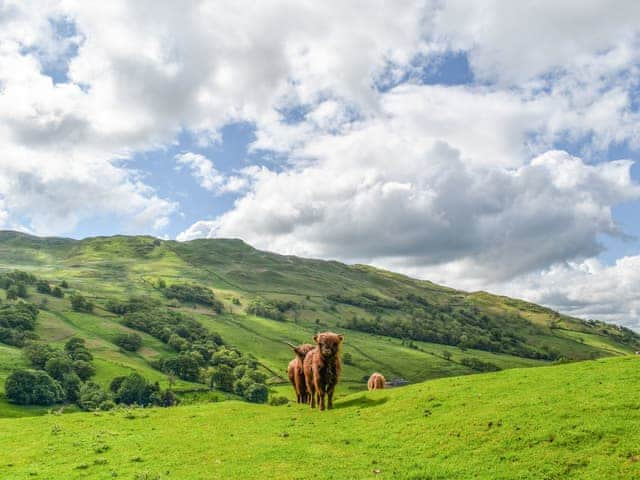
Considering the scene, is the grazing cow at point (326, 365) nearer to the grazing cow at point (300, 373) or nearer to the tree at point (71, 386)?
the grazing cow at point (300, 373)

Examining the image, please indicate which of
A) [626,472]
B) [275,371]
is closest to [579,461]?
[626,472]

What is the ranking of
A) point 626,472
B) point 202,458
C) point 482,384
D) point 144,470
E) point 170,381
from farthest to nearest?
point 170,381 → point 482,384 → point 202,458 → point 144,470 → point 626,472

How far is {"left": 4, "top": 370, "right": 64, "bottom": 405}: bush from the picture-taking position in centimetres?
11319

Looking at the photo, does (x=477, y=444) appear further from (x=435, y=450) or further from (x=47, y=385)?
(x=47, y=385)

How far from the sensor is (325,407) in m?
31.6

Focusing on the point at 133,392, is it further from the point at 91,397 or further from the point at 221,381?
the point at 221,381

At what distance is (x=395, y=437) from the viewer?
22969mm

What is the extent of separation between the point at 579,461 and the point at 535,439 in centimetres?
222

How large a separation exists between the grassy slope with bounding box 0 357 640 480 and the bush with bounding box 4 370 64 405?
99960 mm

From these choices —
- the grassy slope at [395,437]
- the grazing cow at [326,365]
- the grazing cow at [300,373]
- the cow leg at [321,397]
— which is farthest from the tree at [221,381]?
the cow leg at [321,397]

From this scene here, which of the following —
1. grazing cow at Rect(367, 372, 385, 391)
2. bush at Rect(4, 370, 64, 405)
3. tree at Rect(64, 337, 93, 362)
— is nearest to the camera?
grazing cow at Rect(367, 372, 385, 391)

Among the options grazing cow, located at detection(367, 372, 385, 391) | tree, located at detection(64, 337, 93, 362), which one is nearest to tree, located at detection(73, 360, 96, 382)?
tree, located at detection(64, 337, 93, 362)

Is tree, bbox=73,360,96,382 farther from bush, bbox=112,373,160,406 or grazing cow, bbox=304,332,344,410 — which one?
grazing cow, bbox=304,332,344,410

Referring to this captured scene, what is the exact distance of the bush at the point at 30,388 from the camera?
113188 millimetres
